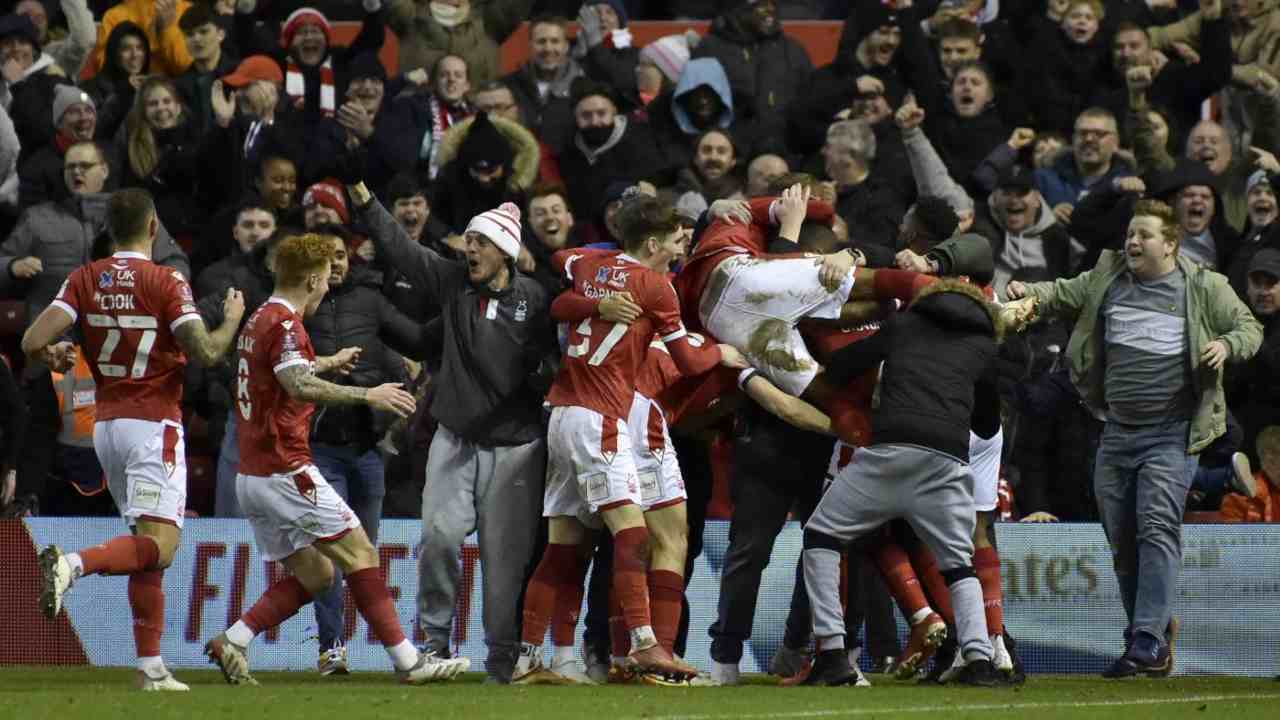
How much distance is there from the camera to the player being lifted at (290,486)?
34.2ft

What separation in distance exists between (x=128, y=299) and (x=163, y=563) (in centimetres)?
129

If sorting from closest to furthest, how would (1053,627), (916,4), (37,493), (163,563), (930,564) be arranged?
(163,563) → (930,564) → (1053,627) → (37,493) → (916,4)

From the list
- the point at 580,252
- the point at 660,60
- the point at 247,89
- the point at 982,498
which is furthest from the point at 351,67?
the point at 982,498

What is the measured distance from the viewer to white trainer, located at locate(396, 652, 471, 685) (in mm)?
10711

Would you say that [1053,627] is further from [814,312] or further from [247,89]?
[247,89]

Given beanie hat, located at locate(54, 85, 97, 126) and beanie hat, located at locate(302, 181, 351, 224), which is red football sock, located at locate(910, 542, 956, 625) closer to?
beanie hat, located at locate(302, 181, 351, 224)

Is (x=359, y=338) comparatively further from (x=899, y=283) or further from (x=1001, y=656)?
(x=1001, y=656)

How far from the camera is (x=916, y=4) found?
17.1 metres

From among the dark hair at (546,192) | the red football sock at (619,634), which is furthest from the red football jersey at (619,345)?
the dark hair at (546,192)

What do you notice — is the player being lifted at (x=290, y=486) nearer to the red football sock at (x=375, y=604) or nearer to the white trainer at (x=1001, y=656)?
the red football sock at (x=375, y=604)

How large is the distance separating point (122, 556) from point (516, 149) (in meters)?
5.81

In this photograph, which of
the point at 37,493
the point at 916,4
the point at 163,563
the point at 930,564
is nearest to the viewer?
the point at 163,563

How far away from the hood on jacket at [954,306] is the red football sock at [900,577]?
1.22 meters

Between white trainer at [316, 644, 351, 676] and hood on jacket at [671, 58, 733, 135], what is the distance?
18.5ft
